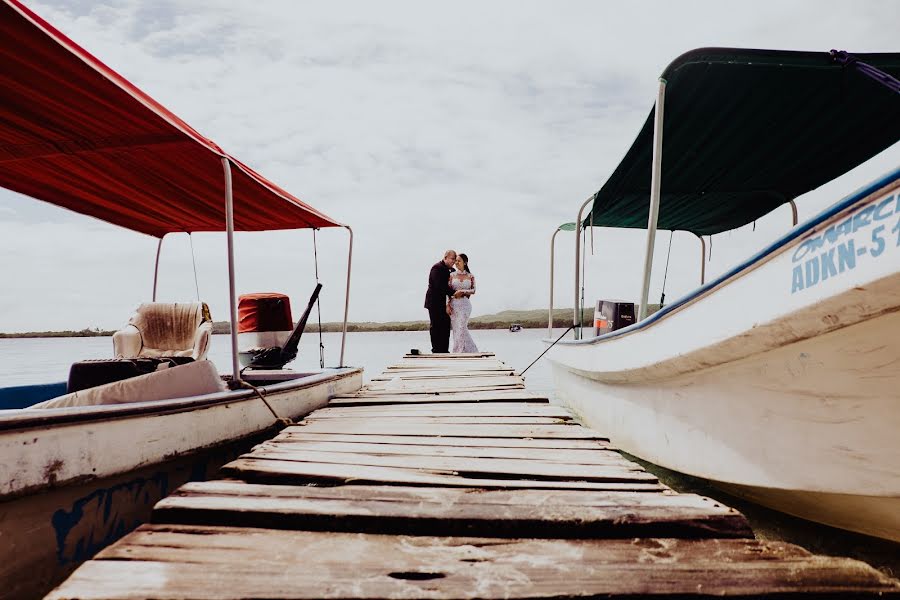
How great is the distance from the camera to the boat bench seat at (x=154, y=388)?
2.54 meters

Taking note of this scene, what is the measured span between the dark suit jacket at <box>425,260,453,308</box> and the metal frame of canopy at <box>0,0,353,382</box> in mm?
3541

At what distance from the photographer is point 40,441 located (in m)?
2.08

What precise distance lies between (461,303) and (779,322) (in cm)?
744

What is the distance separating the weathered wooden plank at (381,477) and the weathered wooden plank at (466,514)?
0.51 ft

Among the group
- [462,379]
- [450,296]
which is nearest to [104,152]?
[462,379]

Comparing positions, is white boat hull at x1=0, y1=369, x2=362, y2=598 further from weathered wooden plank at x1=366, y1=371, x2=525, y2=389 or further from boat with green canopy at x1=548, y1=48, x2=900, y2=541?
boat with green canopy at x1=548, y1=48, x2=900, y2=541

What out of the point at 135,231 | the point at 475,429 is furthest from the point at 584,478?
the point at 135,231

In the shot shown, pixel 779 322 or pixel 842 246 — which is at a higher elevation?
pixel 842 246

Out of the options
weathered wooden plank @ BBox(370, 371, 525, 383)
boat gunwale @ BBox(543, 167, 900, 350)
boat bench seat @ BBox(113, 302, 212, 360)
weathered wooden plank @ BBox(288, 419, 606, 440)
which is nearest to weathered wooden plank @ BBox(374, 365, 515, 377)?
weathered wooden plank @ BBox(370, 371, 525, 383)

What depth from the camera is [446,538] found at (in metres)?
1.77

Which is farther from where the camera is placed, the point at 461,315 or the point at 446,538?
the point at 461,315

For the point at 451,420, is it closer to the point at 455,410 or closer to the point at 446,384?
the point at 455,410

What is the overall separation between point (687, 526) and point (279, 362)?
602 centimetres

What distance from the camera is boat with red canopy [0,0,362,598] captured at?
6.86ft
